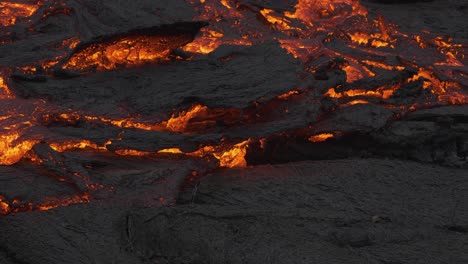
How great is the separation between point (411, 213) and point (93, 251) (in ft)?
4.24

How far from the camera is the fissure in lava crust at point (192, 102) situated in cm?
230

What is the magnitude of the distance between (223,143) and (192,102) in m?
0.28

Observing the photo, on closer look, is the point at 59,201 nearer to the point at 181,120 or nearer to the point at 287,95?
the point at 181,120

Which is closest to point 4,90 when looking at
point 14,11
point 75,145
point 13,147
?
point 13,147

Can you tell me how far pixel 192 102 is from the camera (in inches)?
98.4

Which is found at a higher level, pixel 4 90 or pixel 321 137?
pixel 4 90

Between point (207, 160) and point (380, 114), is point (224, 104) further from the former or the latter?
point (380, 114)

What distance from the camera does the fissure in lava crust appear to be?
230cm

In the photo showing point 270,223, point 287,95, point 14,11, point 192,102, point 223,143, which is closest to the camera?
point 270,223

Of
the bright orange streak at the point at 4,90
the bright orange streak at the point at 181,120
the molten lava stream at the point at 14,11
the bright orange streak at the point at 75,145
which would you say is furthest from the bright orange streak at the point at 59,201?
the molten lava stream at the point at 14,11

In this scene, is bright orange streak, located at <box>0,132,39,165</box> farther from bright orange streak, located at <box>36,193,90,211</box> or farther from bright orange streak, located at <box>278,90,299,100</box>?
bright orange streak, located at <box>278,90,299,100</box>

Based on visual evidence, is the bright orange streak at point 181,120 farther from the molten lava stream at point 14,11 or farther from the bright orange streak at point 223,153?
the molten lava stream at point 14,11

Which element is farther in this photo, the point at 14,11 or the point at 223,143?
the point at 14,11

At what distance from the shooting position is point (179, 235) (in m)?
1.85
